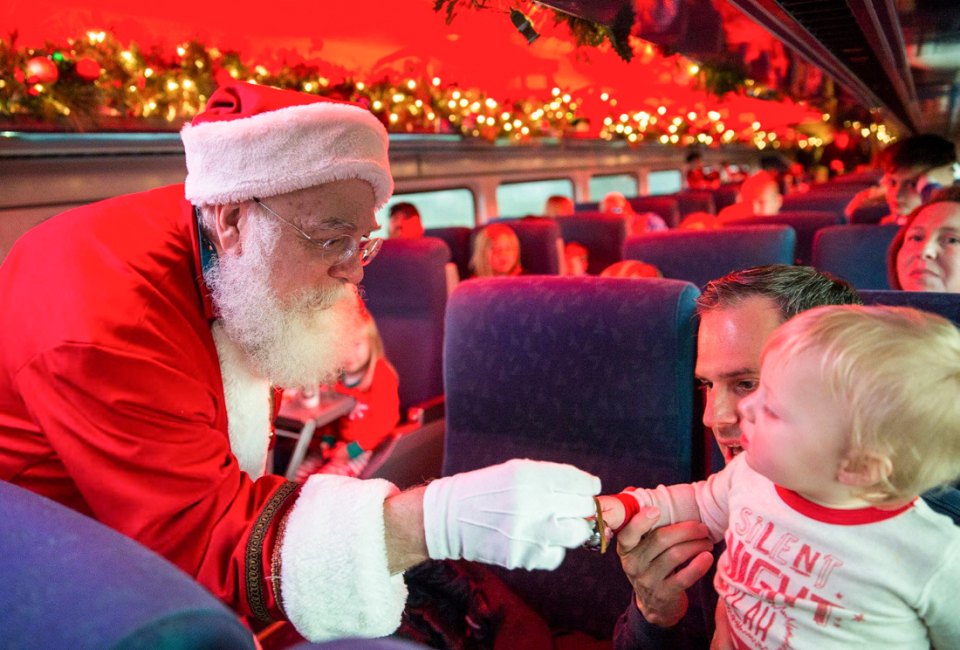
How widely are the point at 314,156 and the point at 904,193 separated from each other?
4.01 m

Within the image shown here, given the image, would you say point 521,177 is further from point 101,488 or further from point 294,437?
point 101,488

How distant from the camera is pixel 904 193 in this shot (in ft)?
13.6

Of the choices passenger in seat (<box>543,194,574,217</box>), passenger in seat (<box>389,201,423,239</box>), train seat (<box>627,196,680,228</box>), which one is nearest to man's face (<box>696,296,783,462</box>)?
passenger in seat (<box>389,201,423,239</box>)

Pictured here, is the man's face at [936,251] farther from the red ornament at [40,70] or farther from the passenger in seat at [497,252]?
the red ornament at [40,70]

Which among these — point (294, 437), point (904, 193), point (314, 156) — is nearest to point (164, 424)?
point (314, 156)

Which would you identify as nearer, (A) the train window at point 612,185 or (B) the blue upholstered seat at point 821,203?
(B) the blue upholstered seat at point 821,203

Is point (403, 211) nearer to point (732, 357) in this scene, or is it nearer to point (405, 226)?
point (405, 226)

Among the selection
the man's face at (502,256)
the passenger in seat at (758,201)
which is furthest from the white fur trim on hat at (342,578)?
the passenger in seat at (758,201)

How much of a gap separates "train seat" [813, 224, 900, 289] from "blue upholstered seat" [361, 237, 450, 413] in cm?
208

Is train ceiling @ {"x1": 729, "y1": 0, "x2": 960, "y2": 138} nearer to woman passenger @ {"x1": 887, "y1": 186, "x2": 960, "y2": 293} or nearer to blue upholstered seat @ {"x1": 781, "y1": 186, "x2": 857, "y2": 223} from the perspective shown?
woman passenger @ {"x1": 887, "y1": 186, "x2": 960, "y2": 293}

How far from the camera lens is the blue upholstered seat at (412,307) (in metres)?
3.59

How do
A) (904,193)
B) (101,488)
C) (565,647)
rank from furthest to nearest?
(904,193)
(565,647)
(101,488)

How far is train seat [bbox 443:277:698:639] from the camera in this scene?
5.19ft

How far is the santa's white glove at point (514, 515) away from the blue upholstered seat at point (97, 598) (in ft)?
1.71
